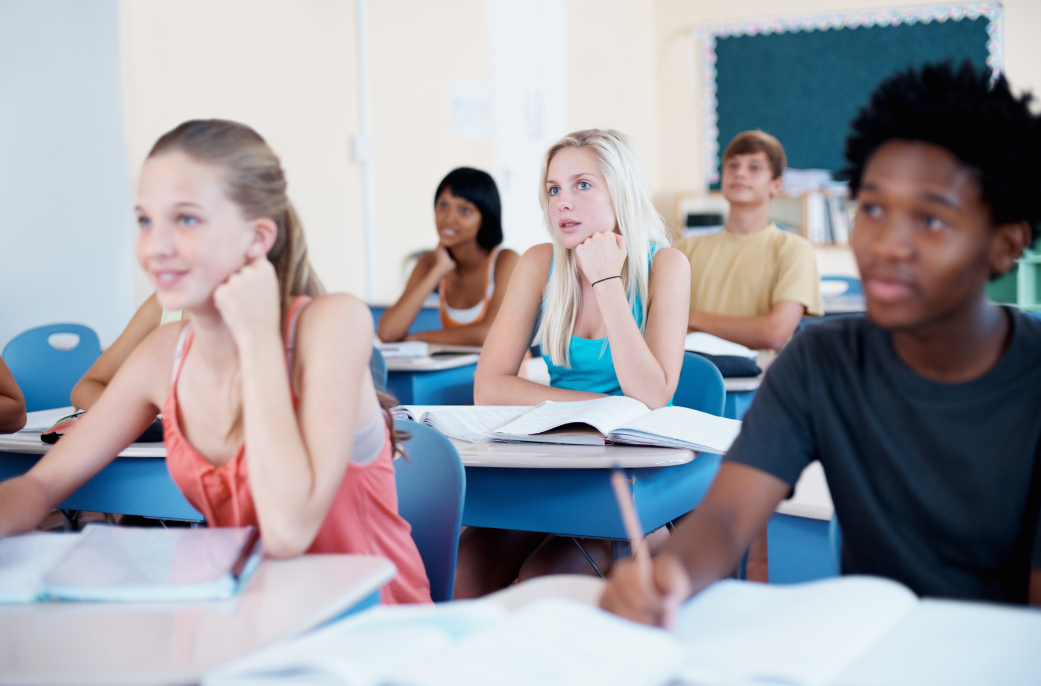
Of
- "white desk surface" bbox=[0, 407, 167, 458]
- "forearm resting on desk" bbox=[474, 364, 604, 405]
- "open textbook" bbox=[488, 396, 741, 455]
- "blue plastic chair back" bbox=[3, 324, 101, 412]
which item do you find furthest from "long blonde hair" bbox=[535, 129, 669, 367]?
"blue plastic chair back" bbox=[3, 324, 101, 412]

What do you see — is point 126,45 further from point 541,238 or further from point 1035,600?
point 1035,600

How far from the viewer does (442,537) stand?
1.38 meters

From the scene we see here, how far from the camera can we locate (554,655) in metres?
0.67

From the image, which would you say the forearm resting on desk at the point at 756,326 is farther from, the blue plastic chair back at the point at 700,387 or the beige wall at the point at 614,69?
the beige wall at the point at 614,69

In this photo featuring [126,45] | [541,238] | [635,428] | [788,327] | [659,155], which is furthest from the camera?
[659,155]

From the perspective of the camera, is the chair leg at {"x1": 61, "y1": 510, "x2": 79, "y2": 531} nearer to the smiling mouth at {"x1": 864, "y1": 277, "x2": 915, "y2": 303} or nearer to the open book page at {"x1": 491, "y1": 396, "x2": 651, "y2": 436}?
the open book page at {"x1": 491, "y1": 396, "x2": 651, "y2": 436}

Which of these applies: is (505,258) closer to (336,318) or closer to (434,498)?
(434,498)

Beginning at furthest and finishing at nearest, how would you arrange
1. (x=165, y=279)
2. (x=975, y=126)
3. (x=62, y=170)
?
(x=62, y=170) < (x=165, y=279) < (x=975, y=126)

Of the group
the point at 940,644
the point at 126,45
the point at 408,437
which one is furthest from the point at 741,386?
the point at 126,45

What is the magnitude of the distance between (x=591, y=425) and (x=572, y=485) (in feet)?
0.38

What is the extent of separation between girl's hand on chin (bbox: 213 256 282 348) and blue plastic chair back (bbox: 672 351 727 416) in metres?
1.19

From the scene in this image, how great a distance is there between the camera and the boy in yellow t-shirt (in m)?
3.10

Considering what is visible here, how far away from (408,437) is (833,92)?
19.3 ft

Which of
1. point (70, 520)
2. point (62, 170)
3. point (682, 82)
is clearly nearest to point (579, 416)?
point (70, 520)
